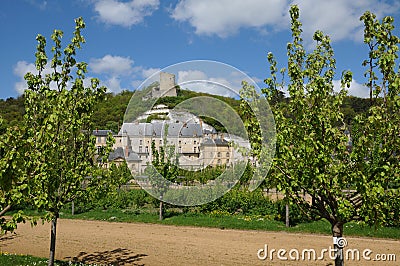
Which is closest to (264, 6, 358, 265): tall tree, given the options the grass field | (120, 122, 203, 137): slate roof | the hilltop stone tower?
the hilltop stone tower

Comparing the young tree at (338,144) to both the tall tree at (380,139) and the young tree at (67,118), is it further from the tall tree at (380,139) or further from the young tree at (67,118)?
the young tree at (67,118)

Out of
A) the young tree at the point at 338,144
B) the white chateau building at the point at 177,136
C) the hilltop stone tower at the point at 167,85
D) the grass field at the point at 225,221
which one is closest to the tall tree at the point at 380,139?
the young tree at the point at 338,144

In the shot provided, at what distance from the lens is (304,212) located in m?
7.96

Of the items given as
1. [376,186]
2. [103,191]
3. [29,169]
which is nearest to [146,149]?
[103,191]

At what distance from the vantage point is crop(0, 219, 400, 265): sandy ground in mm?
12070

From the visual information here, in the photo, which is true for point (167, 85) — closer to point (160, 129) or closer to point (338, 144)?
point (160, 129)

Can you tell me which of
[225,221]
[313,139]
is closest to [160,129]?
[313,139]

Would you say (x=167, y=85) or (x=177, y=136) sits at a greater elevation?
(x=167, y=85)

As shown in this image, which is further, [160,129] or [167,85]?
[160,129]

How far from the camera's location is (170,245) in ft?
47.9

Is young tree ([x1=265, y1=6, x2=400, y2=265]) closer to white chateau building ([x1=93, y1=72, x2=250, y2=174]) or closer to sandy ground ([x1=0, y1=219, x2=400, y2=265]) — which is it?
white chateau building ([x1=93, y1=72, x2=250, y2=174])

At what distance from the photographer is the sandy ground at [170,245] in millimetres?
12070

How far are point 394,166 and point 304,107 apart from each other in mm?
1920

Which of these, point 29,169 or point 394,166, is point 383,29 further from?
point 29,169
